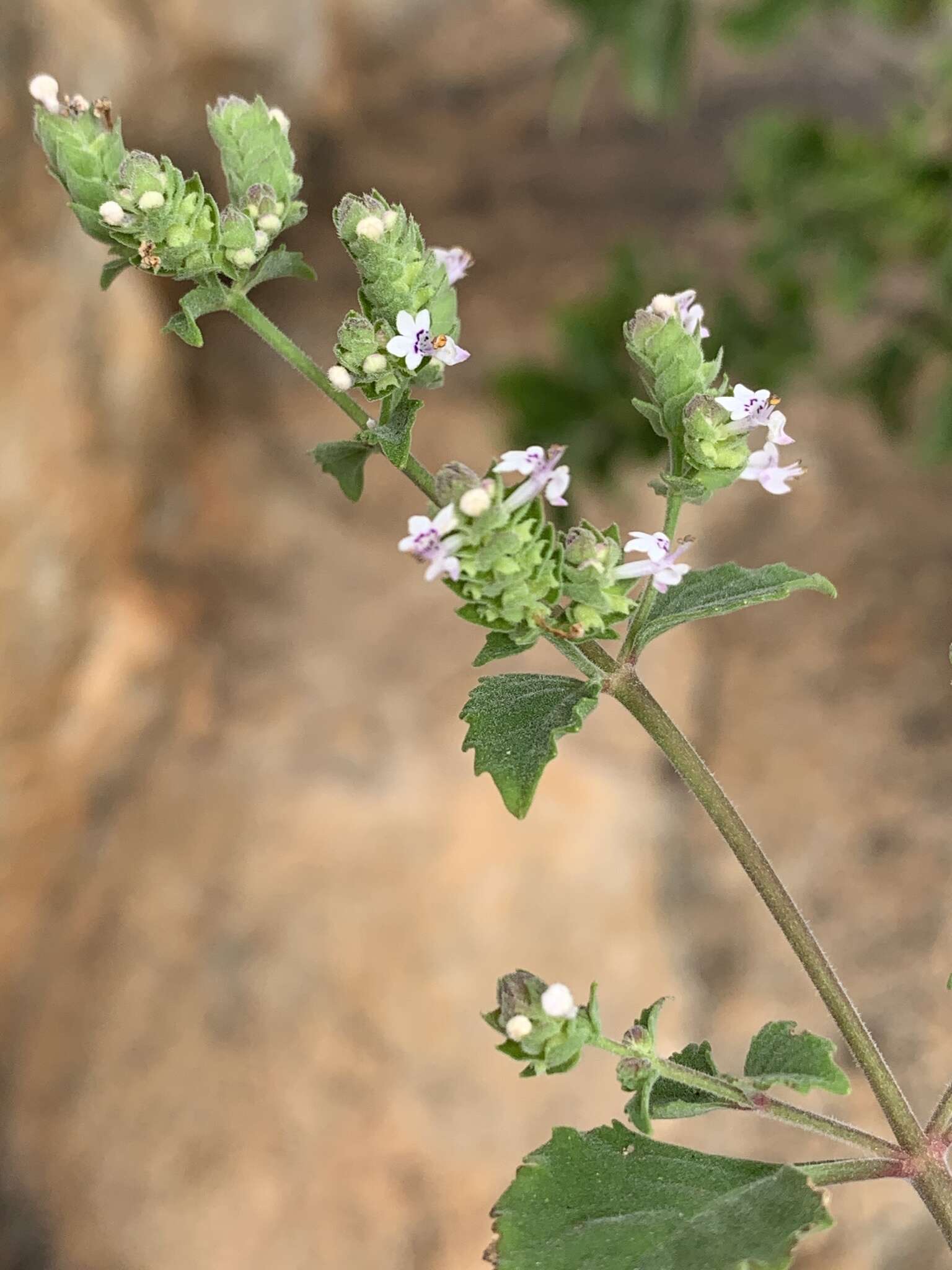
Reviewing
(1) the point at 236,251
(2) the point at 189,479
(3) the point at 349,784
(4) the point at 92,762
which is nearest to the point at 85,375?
(2) the point at 189,479

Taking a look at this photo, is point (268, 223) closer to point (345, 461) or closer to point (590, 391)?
point (345, 461)

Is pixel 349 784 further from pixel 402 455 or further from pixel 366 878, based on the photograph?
pixel 402 455

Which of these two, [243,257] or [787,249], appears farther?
[787,249]

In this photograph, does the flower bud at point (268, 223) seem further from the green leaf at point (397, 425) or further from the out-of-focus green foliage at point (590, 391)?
the out-of-focus green foliage at point (590, 391)

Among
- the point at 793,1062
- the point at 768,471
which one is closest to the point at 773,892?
the point at 793,1062

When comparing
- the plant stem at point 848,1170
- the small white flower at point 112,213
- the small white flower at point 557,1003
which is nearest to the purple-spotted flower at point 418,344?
the small white flower at point 112,213

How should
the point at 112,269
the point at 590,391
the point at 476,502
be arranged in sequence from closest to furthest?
the point at 476,502 < the point at 112,269 < the point at 590,391

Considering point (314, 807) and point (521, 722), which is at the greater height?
point (314, 807)
